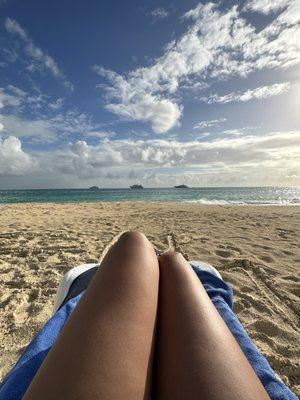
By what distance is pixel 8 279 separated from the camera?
326 cm

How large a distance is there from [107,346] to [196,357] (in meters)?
0.31

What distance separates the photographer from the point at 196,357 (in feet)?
2.90

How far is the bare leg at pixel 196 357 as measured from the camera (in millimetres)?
780

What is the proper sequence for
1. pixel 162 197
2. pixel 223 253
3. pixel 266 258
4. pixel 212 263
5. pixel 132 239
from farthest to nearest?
pixel 162 197, pixel 223 253, pixel 266 258, pixel 212 263, pixel 132 239

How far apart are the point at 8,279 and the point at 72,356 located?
2.88 meters

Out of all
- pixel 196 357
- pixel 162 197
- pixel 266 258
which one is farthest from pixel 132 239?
pixel 162 197

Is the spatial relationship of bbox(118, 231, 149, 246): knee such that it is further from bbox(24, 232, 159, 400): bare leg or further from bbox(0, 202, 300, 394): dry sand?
bbox(0, 202, 300, 394): dry sand

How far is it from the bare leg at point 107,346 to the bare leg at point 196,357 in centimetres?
5

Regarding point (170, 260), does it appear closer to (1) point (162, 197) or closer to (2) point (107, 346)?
(2) point (107, 346)

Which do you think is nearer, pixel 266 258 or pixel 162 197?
pixel 266 258

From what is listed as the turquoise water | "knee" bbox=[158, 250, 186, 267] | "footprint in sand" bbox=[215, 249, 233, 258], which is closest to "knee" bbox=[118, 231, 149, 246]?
"knee" bbox=[158, 250, 186, 267]

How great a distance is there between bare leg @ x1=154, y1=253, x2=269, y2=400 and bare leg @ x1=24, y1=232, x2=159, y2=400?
53mm

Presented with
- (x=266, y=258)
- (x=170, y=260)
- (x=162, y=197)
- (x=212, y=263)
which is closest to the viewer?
(x=170, y=260)

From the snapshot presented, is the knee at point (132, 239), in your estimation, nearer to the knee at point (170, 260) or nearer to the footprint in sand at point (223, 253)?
the knee at point (170, 260)
